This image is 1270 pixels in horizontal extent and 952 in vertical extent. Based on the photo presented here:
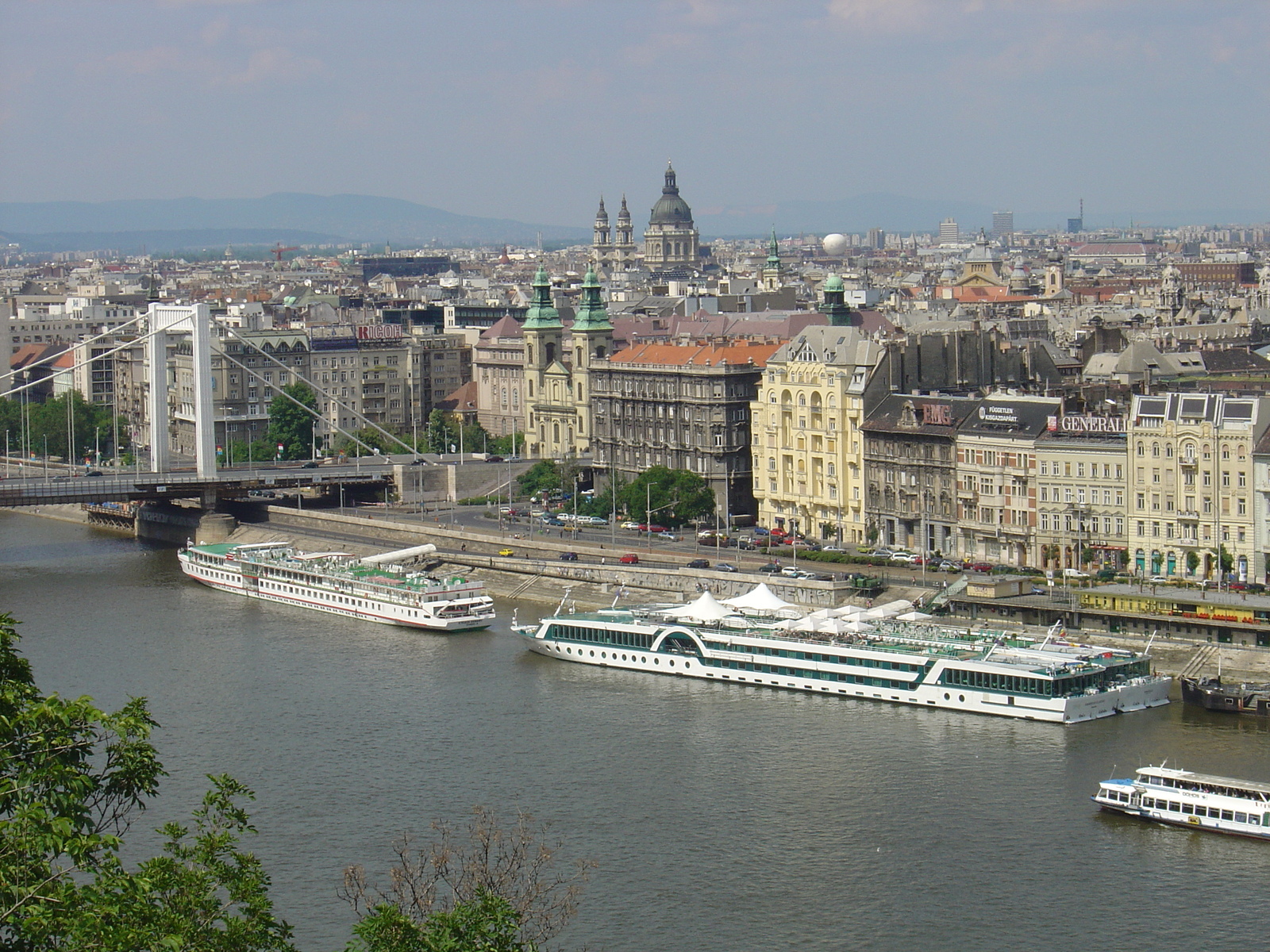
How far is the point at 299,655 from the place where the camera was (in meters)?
63.3

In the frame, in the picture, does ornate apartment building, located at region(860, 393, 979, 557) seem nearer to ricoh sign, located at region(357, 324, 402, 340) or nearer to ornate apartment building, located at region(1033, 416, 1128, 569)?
ornate apartment building, located at region(1033, 416, 1128, 569)

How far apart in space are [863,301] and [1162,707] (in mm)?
88446

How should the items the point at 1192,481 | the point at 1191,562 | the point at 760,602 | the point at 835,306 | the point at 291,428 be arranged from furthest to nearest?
the point at 291,428
the point at 835,306
the point at 1192,481
the point at 1191,562
the point at 760,602

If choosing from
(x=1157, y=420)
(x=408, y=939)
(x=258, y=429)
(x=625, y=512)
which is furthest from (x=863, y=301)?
(x=408, y=939)

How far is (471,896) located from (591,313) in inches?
2904

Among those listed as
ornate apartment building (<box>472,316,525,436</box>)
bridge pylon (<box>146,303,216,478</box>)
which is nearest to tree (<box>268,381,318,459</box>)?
ornate apartment building (<box>472,316,525,436</box>)

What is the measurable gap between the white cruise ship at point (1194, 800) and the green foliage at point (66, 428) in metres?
91.0

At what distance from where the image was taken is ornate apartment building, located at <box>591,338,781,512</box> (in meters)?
85.7

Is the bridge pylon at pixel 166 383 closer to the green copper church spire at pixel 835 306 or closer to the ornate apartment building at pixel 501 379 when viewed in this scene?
the ornate apartment building at pixel 501 379

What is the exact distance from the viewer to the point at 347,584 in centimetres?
7288

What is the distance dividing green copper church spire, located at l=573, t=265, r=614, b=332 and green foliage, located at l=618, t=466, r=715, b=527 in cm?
1749

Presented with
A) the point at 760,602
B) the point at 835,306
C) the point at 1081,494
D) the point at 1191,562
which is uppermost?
the point at 835,306

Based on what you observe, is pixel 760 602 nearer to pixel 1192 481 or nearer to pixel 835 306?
pixel 1192 481

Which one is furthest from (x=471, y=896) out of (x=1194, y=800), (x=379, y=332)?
(x=379, y=332)
